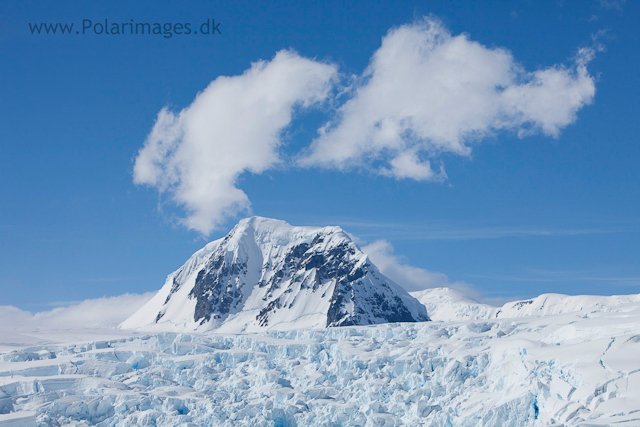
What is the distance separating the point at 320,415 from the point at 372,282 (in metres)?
99.8

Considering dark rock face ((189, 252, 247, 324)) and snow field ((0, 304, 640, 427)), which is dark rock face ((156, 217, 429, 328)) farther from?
snow field ((0, 304, 640, 427))

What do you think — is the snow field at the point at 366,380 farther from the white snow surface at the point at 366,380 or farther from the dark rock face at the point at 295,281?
the dark rock face at the point at 295,281

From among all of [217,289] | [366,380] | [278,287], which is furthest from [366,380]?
[217,289]

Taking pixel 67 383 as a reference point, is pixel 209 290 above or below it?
above

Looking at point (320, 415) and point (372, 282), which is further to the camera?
point (372, 282)

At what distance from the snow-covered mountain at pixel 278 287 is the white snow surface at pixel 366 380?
235 feet

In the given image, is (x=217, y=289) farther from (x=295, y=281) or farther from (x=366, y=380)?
(x=366, y=380)

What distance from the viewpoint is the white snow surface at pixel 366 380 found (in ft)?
115

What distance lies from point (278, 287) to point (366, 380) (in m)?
104

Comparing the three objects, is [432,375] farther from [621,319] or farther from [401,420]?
[621,319]

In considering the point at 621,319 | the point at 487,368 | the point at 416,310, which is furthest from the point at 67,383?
the point at 416,310

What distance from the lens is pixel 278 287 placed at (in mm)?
149000

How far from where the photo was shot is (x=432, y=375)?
150 feet

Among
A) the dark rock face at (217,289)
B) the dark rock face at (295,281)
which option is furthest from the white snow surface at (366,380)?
the dark rock face at (217,289)
